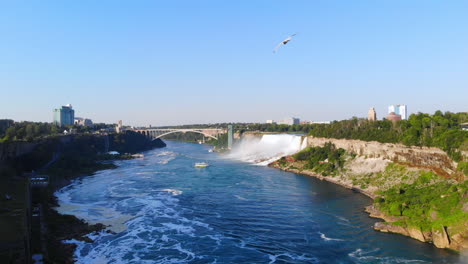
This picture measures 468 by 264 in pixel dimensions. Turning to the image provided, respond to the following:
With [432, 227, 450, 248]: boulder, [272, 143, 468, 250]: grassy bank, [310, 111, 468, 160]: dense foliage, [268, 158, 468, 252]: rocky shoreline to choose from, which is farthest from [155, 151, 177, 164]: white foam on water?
[432, 227, 450, 248]: boulder

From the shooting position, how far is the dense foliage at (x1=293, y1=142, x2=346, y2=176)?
38.4m

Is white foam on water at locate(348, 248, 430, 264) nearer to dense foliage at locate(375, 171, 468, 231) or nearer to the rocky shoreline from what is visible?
the rocky shoreline

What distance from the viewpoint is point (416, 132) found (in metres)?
31.5

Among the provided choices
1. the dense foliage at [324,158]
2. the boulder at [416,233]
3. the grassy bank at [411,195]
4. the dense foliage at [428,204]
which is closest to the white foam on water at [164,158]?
the dense foliage at [324,158]

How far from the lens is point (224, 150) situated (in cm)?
7781

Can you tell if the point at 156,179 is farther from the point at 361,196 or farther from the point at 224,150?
the point at 224,150

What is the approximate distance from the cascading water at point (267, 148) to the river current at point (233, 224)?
19142 mm

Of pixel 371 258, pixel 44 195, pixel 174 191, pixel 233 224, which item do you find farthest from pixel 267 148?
pixel 371 258

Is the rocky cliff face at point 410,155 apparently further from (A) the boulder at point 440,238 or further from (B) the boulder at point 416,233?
(A) the boulder at point 440,238

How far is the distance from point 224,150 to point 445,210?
61.1m

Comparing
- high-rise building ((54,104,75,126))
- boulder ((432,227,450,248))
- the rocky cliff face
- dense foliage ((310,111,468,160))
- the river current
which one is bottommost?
the river current

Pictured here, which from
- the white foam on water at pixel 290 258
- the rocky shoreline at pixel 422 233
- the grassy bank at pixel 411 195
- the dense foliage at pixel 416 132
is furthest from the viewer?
the dense foliage at pixel 416 132

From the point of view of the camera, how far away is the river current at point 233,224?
16188 mm

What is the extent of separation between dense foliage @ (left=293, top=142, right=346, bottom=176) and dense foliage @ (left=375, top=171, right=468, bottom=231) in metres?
14.2
